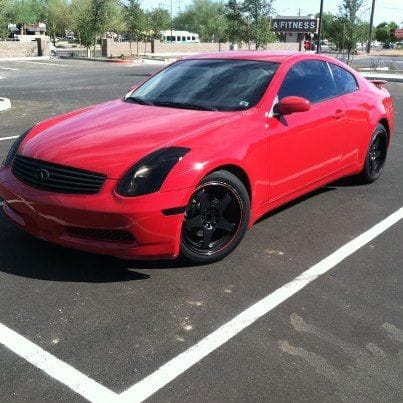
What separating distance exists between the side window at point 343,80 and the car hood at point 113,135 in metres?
1.77

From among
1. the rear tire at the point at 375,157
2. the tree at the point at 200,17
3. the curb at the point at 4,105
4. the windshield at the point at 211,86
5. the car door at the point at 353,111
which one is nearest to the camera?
the windshield at the point at 211,86

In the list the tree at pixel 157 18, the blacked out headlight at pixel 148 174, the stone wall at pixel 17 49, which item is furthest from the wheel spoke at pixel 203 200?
the tree at pixel 157 18

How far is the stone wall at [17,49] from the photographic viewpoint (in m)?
37.0

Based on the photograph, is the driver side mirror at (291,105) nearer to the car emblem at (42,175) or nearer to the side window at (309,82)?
the side window at (309,82)

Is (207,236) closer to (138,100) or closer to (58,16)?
(138,100)

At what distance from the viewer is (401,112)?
12938mm

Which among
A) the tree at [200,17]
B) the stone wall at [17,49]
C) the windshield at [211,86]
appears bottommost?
the windshield at [211,86]

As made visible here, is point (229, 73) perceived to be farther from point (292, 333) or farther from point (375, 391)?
point (375, 391)

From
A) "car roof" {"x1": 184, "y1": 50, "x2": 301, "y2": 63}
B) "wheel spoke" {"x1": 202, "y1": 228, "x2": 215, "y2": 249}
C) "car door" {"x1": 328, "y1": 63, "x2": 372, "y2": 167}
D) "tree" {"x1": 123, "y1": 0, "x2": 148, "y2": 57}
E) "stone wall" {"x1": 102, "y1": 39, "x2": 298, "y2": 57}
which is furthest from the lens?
"stone wall" {"x1": 102, "y1": 39, "x2": 298, "y2": 57}

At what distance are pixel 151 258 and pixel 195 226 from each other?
1.32 feet

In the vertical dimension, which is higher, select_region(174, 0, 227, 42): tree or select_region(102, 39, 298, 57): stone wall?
select_region(174, 0, 227, 42): tree

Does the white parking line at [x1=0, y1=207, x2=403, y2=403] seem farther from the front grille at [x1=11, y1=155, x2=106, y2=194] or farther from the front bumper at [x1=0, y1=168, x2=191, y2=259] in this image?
the front grille at [x1=11, y1=155, x2=106, y2=194]

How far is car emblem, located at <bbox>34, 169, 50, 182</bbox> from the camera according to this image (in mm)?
3672

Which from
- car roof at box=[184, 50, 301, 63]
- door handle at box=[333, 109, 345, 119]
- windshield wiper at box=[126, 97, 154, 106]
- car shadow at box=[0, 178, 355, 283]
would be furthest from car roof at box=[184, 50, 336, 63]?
car shadow at box=[0, 178, 355, 283]
